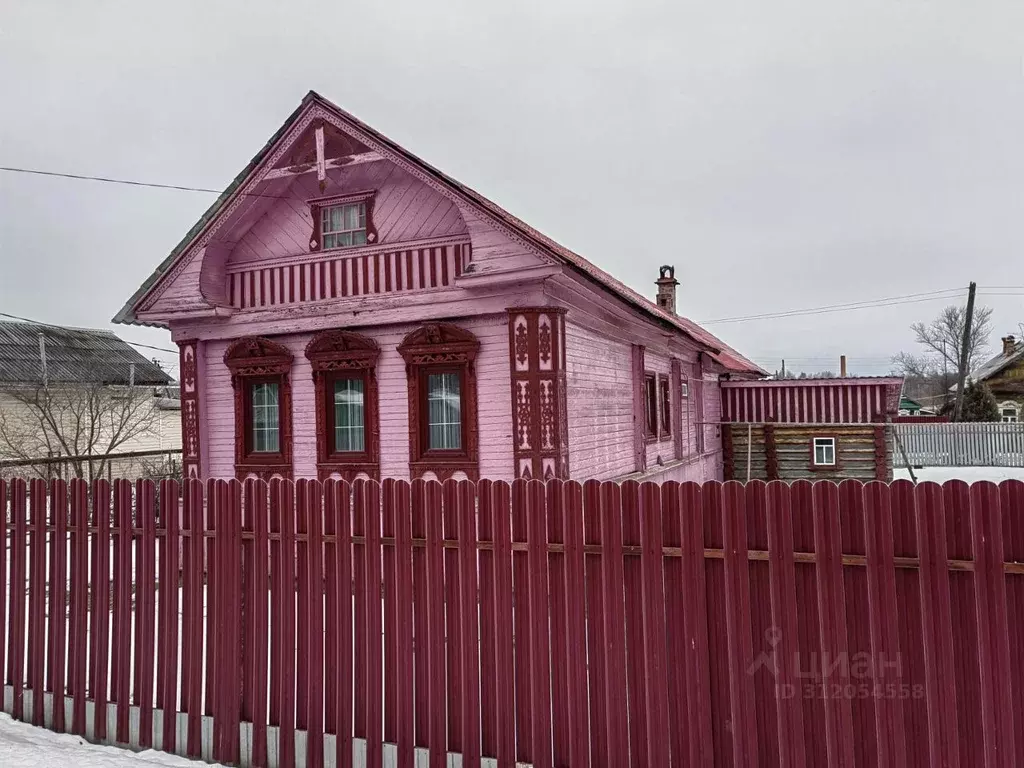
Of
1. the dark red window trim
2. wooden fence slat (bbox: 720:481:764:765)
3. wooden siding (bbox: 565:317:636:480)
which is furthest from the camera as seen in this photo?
the dark red window trim

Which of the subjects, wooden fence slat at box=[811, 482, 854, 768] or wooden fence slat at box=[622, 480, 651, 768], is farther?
wooden fence slat at box=[622, 480, 651, 768]

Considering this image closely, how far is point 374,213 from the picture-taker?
9.69 metres

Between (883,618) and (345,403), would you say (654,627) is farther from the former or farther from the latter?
(345,403)

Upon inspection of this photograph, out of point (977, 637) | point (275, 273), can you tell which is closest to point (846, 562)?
point (977, 637)

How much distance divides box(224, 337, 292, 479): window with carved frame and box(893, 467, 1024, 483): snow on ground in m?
22.0

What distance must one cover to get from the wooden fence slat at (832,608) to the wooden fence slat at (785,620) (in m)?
0.12

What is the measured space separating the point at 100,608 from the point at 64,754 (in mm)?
962

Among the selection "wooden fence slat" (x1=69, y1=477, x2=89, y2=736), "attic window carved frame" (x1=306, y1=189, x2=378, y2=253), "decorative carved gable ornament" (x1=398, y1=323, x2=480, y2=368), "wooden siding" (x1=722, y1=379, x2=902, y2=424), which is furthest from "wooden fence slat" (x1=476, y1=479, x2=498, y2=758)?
"wooden siding" (x1=722, y1=379, x2=902, y2=424)

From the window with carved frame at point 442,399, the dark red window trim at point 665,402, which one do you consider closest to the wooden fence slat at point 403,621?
the window with carved frame at point 442,399

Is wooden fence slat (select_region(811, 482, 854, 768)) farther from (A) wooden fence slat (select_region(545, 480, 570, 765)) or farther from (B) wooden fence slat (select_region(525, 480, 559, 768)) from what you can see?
(B) wooden fence slat (select_region(525, 480, 559, 768))

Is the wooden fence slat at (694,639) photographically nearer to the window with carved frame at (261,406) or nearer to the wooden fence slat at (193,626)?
the wooden fence slat at (193,626)

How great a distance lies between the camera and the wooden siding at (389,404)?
9.09 m

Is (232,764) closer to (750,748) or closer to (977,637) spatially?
(750,748)

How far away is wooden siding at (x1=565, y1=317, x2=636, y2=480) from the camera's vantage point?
930 centimetres
